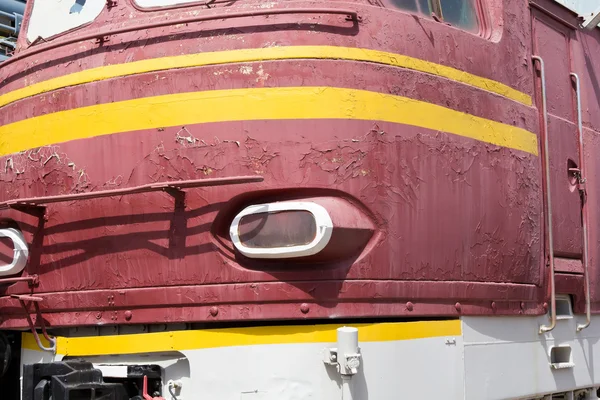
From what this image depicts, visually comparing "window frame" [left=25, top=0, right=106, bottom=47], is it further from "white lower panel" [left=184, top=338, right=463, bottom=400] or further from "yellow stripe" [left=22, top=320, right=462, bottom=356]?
"white lower panel" [left=184, top=338, right=463, bottom=400]

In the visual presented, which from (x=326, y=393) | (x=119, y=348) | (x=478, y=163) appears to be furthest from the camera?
(x=478, y=163)

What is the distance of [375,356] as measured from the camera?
14.7 ft

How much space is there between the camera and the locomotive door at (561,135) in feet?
18.9

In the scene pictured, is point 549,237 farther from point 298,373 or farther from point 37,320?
point 37,320

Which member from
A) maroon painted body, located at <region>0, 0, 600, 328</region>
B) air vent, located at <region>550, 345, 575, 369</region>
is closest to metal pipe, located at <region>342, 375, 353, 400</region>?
maroon painted body, located at <region>0, 0, 600, 328</region>

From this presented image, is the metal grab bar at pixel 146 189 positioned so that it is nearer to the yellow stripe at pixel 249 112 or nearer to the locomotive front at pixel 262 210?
the locomotive front at pixel 262 210

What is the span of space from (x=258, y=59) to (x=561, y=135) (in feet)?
7.74

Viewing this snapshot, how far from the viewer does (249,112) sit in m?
4.57

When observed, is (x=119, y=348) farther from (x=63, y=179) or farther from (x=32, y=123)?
(x=32, y=123)

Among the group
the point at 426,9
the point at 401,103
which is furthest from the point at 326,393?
the point at 426,9

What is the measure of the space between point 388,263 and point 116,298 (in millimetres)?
1427

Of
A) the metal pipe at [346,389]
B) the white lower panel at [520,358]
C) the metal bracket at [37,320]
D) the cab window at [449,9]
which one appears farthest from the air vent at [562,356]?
the metal bracket at [37,320]

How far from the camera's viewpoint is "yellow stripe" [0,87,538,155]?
4.57 m

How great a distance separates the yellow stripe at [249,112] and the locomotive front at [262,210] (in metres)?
0.01
